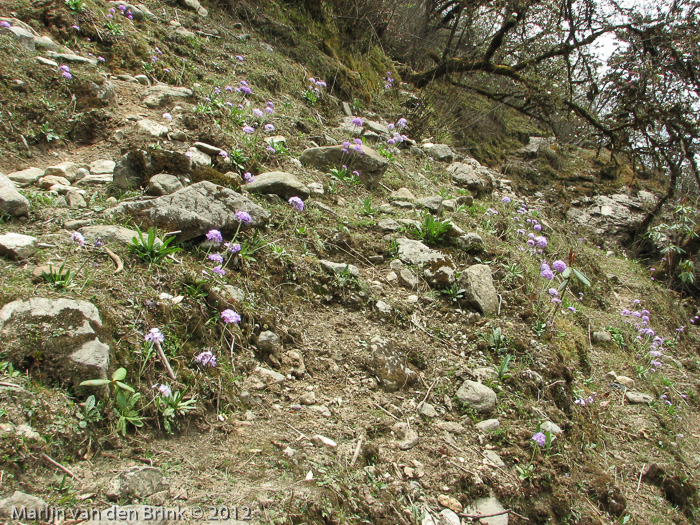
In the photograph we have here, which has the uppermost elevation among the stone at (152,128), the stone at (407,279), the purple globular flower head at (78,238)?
the stone at (407,279)

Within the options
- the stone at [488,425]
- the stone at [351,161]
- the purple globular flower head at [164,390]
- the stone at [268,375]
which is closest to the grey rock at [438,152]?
the stone at [351,161]

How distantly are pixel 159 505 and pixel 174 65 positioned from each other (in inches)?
190

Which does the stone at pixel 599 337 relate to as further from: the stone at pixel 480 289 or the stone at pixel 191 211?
the stone at pixel 191 211

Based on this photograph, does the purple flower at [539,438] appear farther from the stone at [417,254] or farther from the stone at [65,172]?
A: the stone at [65,172]

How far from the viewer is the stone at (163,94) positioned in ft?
13.1

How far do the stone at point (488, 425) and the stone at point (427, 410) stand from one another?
0.25 meters

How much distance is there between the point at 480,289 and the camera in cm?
319

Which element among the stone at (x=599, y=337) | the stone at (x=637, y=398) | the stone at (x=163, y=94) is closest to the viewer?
the stone at (x=637, y=398)

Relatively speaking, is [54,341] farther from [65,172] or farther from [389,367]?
[65,172]

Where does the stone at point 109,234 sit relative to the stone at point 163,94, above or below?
below

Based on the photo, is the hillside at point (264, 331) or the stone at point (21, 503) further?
the hillside at point (264, 331)

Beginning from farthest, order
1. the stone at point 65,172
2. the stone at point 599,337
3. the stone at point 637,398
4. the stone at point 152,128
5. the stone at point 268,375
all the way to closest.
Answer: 1. the stone at point 599,337
2. the stone at point 637,398
3. the stone at point 152,128
4. the stone at point 65,172
5. the stone at point 268,375

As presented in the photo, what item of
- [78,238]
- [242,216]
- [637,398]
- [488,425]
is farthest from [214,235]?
[637,398]

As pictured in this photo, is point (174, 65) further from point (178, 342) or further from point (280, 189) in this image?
point (178, 342)
